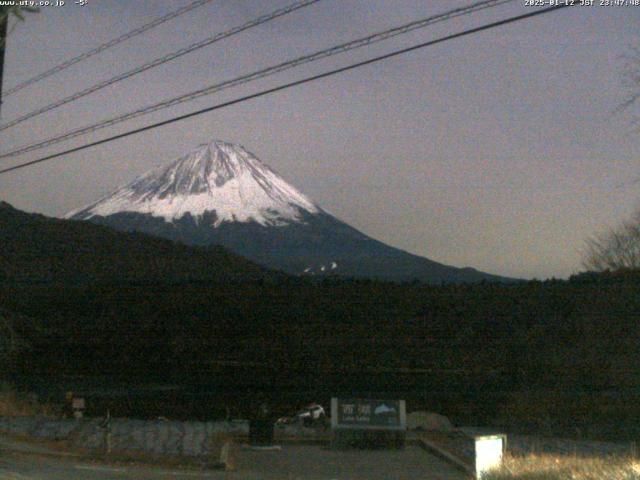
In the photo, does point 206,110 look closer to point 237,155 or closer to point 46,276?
point 46,276

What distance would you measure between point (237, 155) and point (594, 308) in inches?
2748

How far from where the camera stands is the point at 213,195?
90312 mm

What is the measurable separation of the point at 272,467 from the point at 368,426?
3960 millimetres

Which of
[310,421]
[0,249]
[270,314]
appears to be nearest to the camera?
[310,421]

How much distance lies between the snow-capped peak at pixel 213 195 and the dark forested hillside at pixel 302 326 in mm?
41336

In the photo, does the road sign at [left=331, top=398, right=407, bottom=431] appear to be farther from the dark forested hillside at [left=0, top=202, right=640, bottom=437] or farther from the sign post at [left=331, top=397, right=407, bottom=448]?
the dark forested hillside at [left=0, top=202, right=640, bottom=437]

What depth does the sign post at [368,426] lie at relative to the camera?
806 inches

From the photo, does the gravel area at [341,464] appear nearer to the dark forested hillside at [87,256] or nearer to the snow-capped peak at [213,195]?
the dark forested hillside at [87,256]

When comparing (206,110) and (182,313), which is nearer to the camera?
(206,110)

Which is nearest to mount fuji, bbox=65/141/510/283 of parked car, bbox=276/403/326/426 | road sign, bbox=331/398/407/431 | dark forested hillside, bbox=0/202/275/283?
dark forested hillside, bbox=0/202/275/283

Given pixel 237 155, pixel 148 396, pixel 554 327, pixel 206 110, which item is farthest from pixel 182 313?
pixel 237 155

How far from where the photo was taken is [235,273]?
45.0 meters

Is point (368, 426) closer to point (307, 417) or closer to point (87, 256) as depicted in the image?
point (307, 417)

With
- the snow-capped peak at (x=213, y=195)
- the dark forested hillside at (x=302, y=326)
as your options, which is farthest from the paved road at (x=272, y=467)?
the snow-capped peak at (x=213, y=195)
